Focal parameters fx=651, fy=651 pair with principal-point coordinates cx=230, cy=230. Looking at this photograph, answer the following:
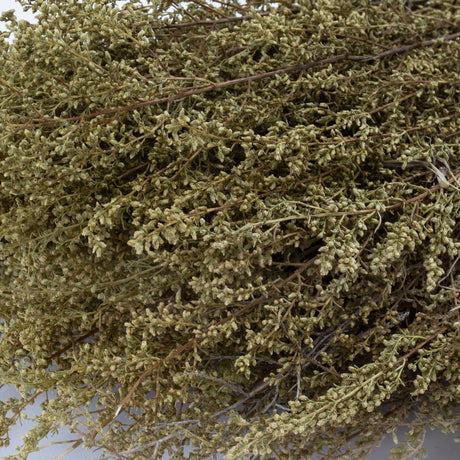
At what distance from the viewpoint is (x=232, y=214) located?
163 centimetres

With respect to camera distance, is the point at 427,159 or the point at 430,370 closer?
the point at 430,370

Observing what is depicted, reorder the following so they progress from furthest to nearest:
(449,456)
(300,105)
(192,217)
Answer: (449,456)
(300,105)
(192,217)

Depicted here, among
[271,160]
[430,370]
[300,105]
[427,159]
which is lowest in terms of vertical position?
[430,370]

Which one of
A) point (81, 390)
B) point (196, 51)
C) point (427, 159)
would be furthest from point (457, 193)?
point (81, 390)

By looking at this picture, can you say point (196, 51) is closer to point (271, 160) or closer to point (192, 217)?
point (271, 160)

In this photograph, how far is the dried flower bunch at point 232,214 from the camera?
1.54 metres

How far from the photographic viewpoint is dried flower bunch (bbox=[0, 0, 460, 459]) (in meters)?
1.54

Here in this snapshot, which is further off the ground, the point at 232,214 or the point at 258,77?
the point at 258,77

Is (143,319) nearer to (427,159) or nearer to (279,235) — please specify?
(279,235)

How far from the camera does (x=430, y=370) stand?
1.54 meters

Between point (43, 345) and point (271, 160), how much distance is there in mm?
826

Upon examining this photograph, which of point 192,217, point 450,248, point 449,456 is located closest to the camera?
point 192,217

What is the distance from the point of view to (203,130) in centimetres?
150

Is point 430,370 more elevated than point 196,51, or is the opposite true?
point 196,51
